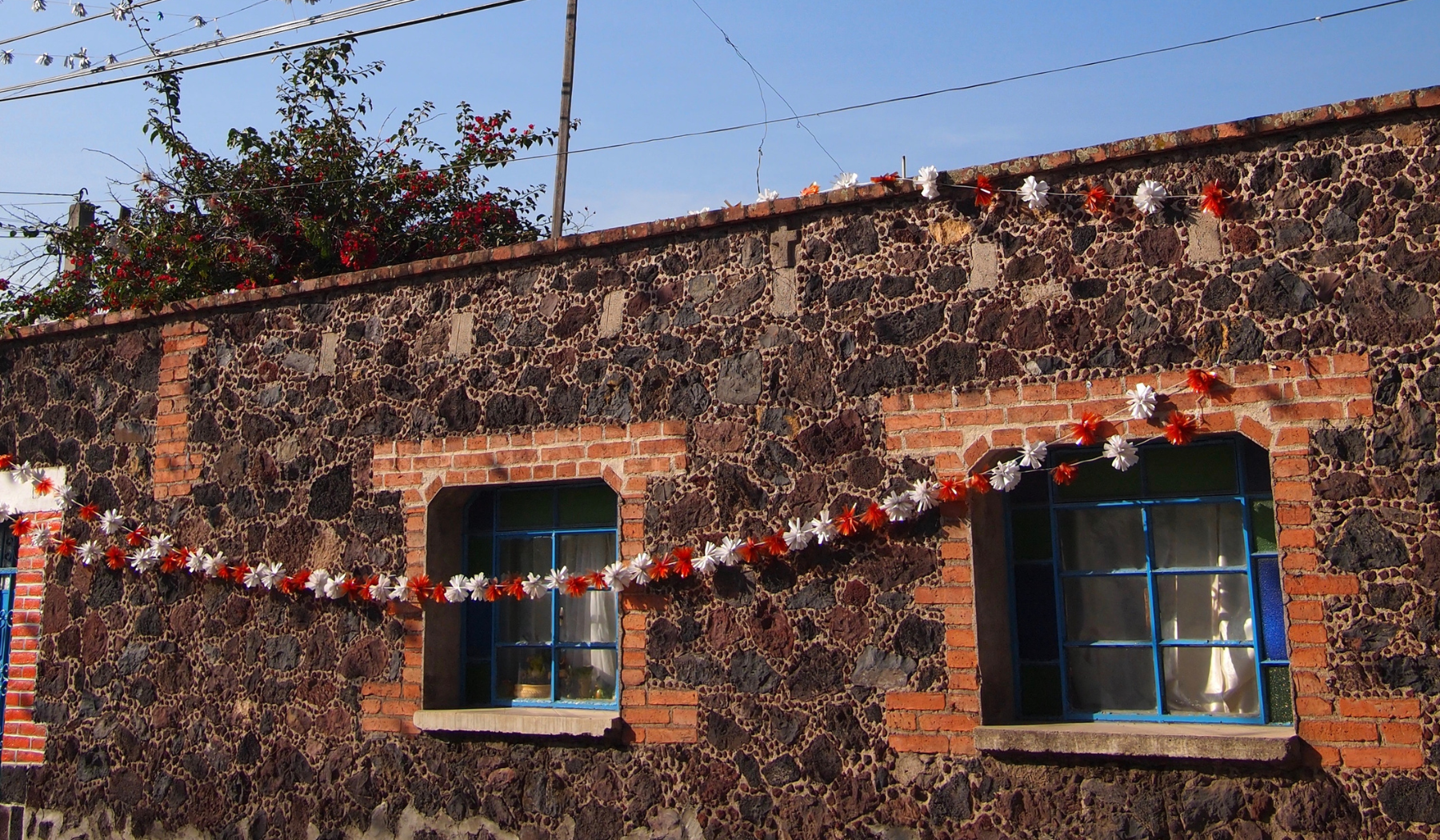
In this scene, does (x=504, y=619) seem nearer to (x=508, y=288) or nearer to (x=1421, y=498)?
(x=508, y=288)

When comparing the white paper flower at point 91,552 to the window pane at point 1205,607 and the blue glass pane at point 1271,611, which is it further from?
the blue glass pane at point 1271,611

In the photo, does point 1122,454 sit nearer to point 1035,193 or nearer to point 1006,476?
point 1006,476

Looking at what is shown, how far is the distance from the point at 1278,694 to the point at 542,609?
3.38 metres

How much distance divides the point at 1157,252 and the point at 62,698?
6343 mm

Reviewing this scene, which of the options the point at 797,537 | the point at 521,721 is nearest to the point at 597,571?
the point at 521,721

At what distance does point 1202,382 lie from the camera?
4.73 m

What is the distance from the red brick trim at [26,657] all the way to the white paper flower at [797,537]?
15.4 feet

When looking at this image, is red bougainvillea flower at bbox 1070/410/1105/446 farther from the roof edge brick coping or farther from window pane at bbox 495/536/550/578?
window pane at bbox 495/536/550/578

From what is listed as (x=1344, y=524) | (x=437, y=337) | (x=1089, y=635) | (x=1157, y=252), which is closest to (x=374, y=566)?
(x=437, y=337)

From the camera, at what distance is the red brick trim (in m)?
7.36

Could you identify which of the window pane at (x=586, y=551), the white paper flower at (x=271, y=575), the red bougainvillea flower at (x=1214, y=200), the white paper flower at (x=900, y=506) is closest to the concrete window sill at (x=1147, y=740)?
the white paper flower at (x=900, y=506)

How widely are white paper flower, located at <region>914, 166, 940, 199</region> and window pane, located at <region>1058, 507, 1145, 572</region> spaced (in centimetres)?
144

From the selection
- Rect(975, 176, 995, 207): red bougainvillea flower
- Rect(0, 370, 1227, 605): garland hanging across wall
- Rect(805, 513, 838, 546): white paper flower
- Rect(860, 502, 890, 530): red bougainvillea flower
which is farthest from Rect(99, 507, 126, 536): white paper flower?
Rect(975, 176, 995, 207): red bougainvillea flower

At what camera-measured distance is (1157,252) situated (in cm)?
497
